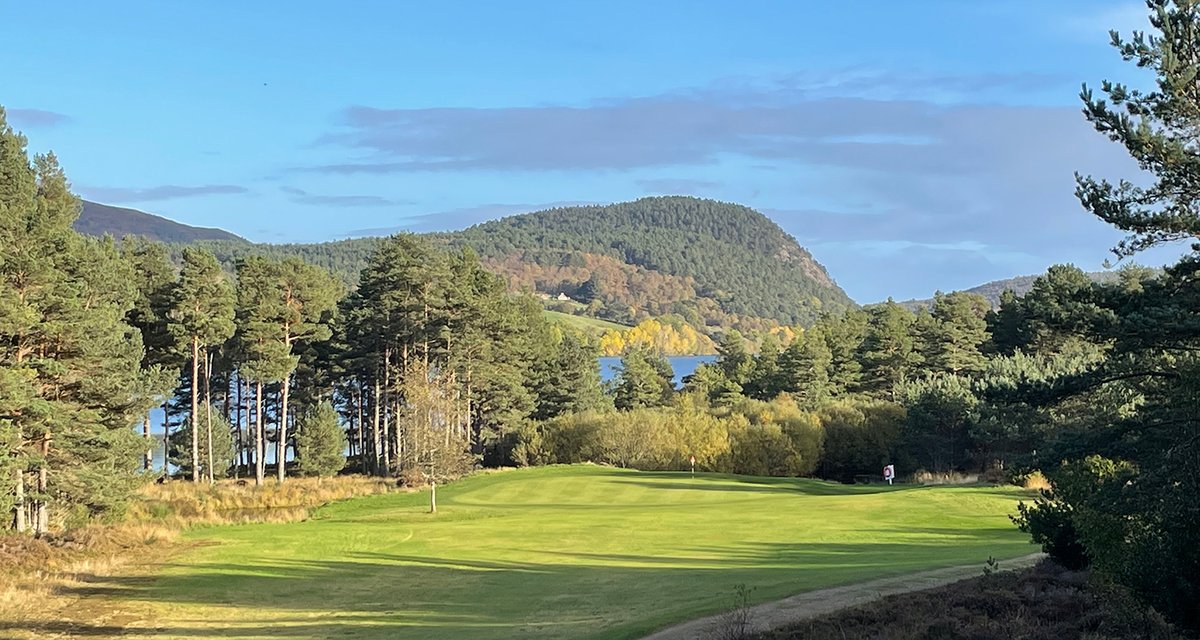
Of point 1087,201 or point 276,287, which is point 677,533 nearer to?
point 1087,201

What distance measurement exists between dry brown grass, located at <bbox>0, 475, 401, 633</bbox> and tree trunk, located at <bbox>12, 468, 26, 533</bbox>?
1366 millimetres

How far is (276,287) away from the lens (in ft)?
182

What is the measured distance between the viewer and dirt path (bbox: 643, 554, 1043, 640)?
14.0m

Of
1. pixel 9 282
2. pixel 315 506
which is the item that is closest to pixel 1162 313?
pixel 9 282

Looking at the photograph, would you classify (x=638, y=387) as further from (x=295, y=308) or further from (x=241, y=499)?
(x=241, y=499)

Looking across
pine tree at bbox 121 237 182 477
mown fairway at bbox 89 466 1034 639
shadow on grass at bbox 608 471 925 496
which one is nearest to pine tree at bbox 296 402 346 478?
pine tree at bbox 121 237 182 477

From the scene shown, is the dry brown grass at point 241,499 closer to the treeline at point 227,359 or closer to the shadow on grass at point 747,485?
the treeline at point 227,359

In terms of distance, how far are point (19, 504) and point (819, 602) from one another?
2470 centimetres

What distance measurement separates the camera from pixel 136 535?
30.0m

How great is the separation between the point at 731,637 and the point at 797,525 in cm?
1654

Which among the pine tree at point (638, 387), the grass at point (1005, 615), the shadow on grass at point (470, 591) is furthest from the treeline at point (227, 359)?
the grass at point (1005, 615)

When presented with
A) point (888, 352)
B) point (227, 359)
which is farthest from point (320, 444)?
point (888, 352)

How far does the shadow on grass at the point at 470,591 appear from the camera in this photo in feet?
54.4

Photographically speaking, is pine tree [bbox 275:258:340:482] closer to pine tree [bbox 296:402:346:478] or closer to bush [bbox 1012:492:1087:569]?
pine tree [bbox 296:402:346:478]
